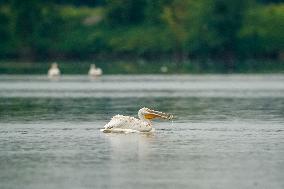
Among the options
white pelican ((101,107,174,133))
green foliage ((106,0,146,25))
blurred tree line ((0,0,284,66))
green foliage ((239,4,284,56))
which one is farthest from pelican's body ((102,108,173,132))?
green foliage ((106,0,146,25))

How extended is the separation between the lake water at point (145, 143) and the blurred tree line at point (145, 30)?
4983 centimetres

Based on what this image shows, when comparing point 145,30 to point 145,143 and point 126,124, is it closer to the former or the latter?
point 126,124

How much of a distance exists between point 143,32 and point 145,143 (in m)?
77.3

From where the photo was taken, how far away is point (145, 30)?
104 m

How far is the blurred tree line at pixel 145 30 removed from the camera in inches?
3875

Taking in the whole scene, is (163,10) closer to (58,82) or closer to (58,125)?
(58,82)

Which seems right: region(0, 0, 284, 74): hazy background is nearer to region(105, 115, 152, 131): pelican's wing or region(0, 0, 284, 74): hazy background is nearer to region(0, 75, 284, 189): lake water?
region(0, 75, 284, 189): lake water

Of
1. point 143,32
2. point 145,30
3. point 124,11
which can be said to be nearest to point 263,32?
point 143,32

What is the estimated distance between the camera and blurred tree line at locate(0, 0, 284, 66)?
3875 inches

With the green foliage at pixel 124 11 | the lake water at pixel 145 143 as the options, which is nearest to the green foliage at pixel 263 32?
the green foliage at pixel 124 11

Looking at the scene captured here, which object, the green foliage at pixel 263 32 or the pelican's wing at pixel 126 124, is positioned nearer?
the pelican's wing at pixel 126 124

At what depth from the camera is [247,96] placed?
45875 mm

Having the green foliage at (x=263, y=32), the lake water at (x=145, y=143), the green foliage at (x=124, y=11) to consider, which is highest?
the green foliage at (x=124, y=11)

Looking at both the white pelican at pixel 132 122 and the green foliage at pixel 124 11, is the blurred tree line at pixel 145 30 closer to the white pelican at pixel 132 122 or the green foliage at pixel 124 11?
the green foliage at pixel 124 11
